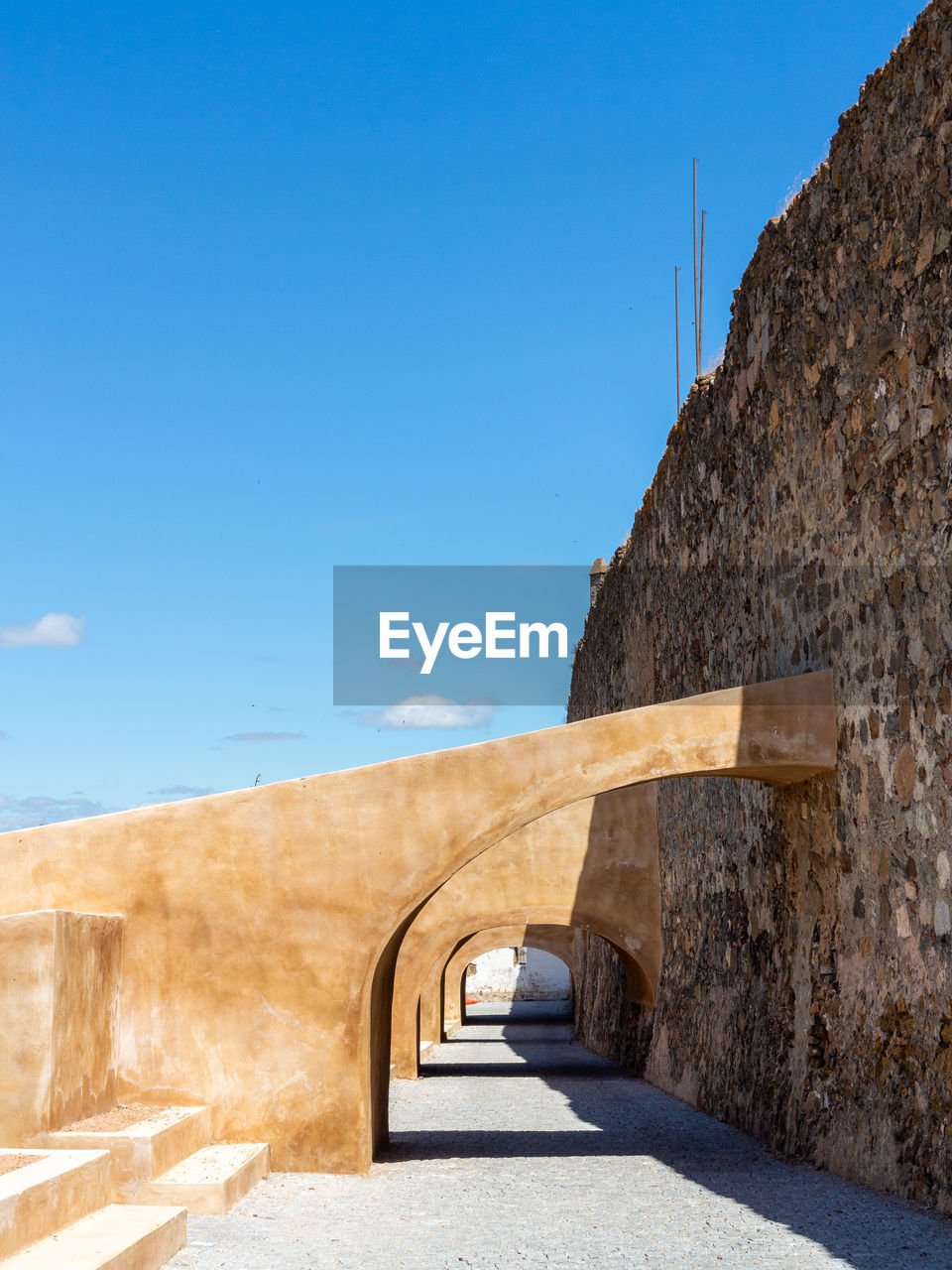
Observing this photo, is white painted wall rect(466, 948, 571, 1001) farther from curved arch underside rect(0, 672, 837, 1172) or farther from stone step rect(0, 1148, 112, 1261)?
stone step rect(0, 1148, 112, 1261)

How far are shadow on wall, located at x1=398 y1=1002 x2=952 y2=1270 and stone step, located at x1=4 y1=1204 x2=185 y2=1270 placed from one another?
9.45 ft

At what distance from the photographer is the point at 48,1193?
16.9 ft

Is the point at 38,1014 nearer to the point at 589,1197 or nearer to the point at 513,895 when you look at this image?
the point at 589,1197

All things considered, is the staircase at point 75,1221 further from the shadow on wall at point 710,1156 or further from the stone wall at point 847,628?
the stone wall at point 847,628

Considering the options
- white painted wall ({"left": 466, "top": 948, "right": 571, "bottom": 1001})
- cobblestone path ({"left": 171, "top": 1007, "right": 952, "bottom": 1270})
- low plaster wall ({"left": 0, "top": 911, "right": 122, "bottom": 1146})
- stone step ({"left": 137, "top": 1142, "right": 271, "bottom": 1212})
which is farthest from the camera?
white painted wall ({"left": 466, "top": 948, "right": 571, "bottom": 1001})

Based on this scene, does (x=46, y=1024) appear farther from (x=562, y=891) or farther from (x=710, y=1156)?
(x=562, y=891)

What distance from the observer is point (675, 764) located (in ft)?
26.2

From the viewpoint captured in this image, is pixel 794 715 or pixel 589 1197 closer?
pixel 589 1197

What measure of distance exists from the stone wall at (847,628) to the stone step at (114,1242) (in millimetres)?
3650

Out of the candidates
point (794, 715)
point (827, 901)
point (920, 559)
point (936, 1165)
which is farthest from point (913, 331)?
point (936, 1165)

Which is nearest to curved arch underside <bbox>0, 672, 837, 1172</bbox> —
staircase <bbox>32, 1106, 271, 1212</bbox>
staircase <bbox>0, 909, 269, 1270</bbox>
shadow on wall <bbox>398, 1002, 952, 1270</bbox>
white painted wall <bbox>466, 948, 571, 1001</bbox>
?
staircase <bbox>0, 909, 269, 1270</bbox>

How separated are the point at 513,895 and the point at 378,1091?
8.53 meters

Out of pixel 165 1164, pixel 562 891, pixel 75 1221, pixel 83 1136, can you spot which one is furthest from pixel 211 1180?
pixel 562 891

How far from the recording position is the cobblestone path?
5555 mm
